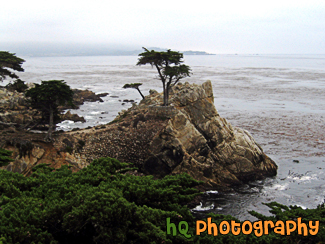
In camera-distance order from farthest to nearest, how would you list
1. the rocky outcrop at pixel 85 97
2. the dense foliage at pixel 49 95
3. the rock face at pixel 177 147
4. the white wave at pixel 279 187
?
1. the rocky outcrop at pixel 85 97
2. the rock face at pixel 177 147
3. the dense foliage at pixel 49 95
4. the white wave at pixel 279 187

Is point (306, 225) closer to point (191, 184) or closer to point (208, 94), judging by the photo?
point (191, 184)

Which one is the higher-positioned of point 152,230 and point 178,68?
point 178,68

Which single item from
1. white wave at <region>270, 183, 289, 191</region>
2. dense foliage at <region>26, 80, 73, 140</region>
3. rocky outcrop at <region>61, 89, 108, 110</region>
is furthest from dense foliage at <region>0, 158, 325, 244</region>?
rocky outcrop at <region>61, 89, 108, 110</region>

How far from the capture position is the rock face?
26.5 metres

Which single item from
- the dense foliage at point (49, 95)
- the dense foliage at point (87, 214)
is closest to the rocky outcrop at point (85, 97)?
the dense foliage at point (49, 95)

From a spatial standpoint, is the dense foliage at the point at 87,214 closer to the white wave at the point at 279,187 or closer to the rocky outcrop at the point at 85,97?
the white wave at the point at 279,187

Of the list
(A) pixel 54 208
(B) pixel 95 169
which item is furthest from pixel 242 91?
(A) pixel 54 208

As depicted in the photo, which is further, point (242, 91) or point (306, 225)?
point (242, 91)

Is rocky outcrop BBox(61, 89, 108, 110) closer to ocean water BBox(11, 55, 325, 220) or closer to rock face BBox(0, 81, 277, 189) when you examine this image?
ocean water BBox(11, 55, 325, 220)

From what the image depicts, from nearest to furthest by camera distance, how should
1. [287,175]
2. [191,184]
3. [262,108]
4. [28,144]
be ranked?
[191,184], [28,144], [287,175], [262,108]

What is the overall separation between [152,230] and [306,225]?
6025 mm

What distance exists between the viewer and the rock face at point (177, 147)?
26.5 metres

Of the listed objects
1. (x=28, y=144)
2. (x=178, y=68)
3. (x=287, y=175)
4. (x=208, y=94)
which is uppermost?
(x=178, y=68)

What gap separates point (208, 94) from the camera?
32844mm
